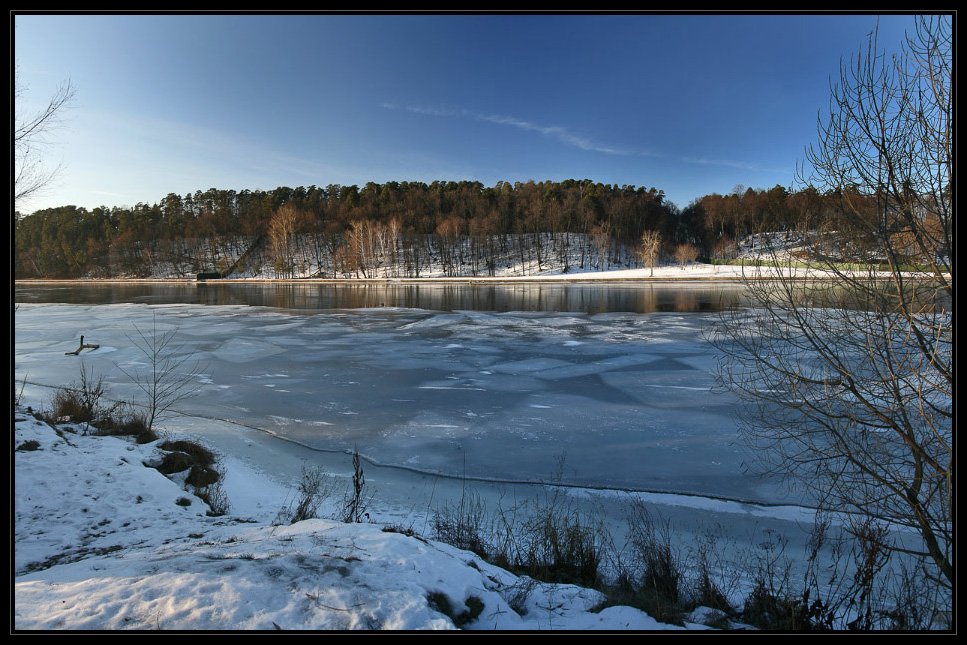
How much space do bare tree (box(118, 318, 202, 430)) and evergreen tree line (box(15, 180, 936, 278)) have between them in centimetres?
5942

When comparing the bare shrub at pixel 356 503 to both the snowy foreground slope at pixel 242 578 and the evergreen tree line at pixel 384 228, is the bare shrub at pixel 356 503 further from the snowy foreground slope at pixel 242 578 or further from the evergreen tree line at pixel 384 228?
the evergreen tree line at pixel 384 228

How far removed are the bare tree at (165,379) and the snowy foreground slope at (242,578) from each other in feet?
11.7

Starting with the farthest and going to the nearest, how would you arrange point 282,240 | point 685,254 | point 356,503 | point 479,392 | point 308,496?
point 282,240
point 685,254
point 479,392
point 308,496
point 356,503

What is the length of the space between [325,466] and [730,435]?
250 inches

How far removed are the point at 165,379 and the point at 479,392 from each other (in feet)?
26.1

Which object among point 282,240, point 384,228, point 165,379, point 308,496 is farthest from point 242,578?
point 282,240

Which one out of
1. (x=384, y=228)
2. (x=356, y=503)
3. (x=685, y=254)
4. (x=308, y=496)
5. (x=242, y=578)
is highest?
(x=384, y=228)

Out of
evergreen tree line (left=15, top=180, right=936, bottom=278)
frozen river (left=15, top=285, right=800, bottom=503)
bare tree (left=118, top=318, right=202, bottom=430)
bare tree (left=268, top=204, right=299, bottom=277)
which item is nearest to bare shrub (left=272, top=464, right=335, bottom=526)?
frozen river (left=15, top=285, right=800, bottom=503)

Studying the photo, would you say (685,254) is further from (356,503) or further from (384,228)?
(356,503)

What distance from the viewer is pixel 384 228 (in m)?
80.9

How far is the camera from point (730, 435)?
7.52m

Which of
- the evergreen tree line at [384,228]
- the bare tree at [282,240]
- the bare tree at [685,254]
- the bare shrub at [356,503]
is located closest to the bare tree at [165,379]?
the bare shrub at [356,503]

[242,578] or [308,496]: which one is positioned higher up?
[242,578]
